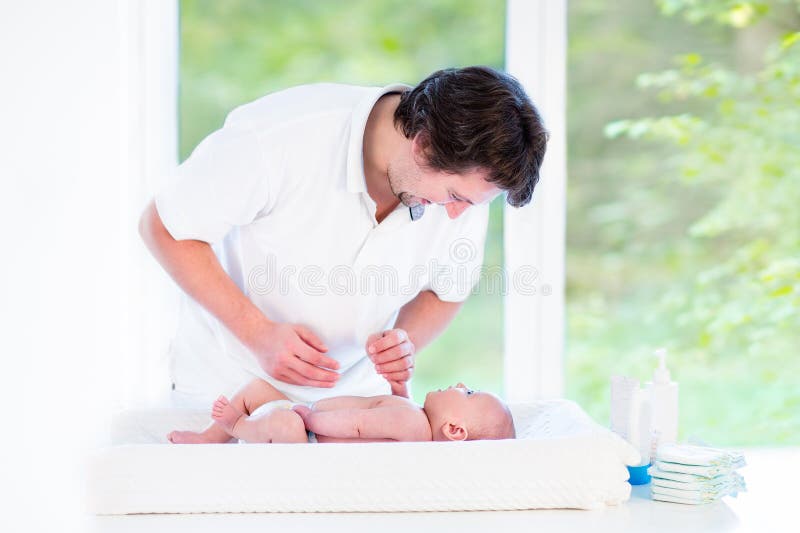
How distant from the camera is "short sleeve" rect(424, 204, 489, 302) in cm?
214

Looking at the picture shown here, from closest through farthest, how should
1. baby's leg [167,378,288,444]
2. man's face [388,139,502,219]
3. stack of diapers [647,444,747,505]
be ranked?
stack of diapers [647,444,747,505] → man's face [388,139,502,219] → baby's leg [167,378,288,444]

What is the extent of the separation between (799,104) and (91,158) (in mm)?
2347

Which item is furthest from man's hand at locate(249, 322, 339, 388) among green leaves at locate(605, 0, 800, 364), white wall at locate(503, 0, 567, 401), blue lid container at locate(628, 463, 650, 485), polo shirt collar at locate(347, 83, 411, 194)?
green leaves at locate(605, 0, 800, 364)

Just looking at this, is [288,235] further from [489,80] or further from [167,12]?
[167,12]

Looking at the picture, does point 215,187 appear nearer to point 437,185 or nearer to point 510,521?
point 437,185

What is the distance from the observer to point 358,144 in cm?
188

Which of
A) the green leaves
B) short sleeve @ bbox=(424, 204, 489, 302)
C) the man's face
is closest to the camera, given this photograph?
the man's face

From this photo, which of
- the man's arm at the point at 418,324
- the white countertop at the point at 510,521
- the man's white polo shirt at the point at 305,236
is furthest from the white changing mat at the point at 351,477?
the man's white polo shirt at the point at 305,236

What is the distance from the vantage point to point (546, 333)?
2.69m

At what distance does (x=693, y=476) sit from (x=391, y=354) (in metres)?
0.66

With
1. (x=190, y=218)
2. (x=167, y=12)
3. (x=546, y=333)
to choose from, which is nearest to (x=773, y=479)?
(x=546, y=333)

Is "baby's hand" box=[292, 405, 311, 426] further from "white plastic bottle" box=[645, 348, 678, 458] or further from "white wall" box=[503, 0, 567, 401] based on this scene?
"white wall" box=[503, 0, 567, 401]

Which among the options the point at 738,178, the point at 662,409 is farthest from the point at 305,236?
the point at 738,178

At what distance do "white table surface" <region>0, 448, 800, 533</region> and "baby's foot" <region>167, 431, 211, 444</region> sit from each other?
0.32 m
